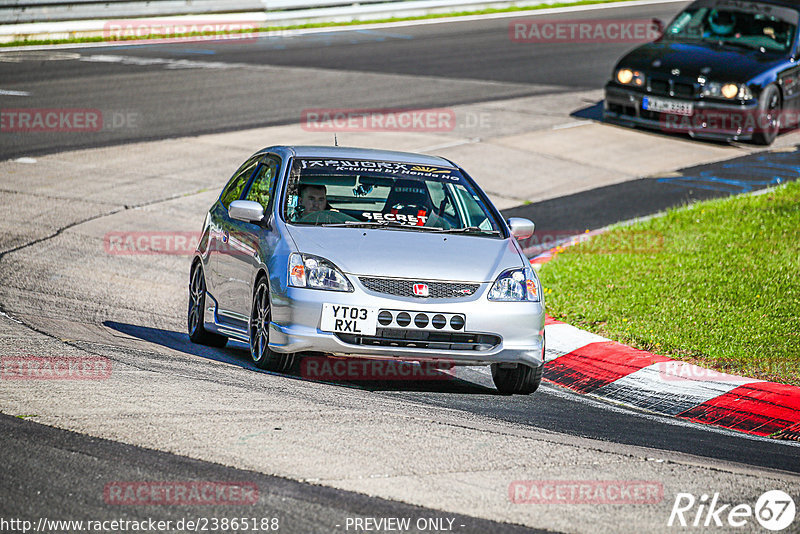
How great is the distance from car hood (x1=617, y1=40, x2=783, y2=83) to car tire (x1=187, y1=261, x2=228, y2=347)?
415 inches

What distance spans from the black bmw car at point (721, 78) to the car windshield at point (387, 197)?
9722mm

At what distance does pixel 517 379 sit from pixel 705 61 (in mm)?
11458

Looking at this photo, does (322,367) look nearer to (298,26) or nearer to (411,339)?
(411,339)

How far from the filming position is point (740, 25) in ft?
62.8

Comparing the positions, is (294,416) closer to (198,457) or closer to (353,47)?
(198,457)

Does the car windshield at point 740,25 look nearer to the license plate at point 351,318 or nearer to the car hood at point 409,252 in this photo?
the car hood at point 409,252

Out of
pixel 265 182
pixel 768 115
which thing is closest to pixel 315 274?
pixel 265 182

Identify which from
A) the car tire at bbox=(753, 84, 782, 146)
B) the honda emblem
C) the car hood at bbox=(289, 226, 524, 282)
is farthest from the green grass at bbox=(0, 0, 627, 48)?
the honda emblem

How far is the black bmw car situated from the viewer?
17688 millimetres

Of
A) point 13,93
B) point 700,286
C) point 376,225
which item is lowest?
point 700,286

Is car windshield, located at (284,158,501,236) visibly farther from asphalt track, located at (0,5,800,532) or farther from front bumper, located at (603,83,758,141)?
front bumper, located at (603,83,758,141)

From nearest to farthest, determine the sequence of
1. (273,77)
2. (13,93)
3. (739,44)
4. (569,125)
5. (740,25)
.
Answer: (739,44), (740,25), (569,125), (13,93), (273,77)

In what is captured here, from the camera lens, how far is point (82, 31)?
89.3ft

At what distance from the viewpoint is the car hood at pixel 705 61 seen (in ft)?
58.2
